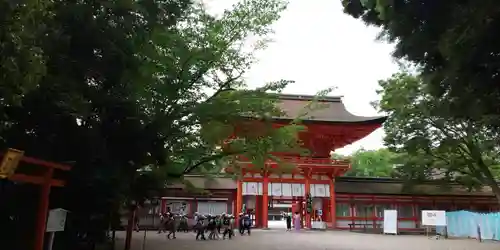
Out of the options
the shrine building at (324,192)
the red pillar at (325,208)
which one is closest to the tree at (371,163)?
the shrine building at (324,192)

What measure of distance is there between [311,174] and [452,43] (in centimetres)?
1878

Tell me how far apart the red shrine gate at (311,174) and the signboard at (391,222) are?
3103 millimetres

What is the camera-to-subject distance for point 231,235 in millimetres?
16422

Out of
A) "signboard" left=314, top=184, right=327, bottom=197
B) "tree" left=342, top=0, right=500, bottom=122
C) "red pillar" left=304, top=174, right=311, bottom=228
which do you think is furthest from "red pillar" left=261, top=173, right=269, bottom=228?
"tree" left=342, top=0, right=500, bottom=122

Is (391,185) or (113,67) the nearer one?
(113,67)

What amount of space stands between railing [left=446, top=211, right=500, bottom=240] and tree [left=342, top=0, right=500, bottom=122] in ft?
47.1

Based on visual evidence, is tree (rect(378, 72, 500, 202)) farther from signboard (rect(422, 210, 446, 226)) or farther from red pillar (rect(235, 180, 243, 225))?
red pillar (rect(235, 180, 243, 225))

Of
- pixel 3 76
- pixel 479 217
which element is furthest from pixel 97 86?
pixel 479 217

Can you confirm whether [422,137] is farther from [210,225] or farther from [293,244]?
[210,225]

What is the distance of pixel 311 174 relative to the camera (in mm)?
23812

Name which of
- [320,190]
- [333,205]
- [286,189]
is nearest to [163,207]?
[286,189]

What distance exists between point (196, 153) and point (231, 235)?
5.20 m

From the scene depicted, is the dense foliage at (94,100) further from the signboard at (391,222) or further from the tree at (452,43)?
the signboard at (391,222)

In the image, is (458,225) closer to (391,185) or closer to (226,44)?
(391,185)
